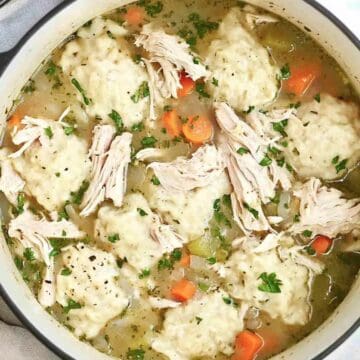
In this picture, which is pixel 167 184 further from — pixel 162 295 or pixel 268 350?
pixel 268 350

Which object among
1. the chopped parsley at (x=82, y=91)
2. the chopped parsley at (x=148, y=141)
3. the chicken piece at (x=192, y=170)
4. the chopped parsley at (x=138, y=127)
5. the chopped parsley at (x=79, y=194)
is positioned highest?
the chopped parsley at (x=82, y=91)

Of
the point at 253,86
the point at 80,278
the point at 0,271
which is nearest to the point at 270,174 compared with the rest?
the point at 253,86

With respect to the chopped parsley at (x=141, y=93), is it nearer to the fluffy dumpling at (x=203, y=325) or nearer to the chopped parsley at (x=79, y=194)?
the chopped parsley at (x=79, y=194)

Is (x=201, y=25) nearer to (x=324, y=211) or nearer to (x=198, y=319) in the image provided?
(x=324, y=211)

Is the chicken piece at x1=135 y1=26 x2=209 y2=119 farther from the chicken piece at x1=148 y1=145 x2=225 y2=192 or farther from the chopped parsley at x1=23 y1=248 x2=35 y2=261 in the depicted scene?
the chopped parsley at x1=23 y1=248 x2=35 y2=261

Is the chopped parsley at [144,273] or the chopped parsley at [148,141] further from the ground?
the chopped parsley at [148,141]

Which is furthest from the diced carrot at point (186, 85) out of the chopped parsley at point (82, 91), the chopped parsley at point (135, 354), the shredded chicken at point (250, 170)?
the chopped parsley at point (135, 354)
